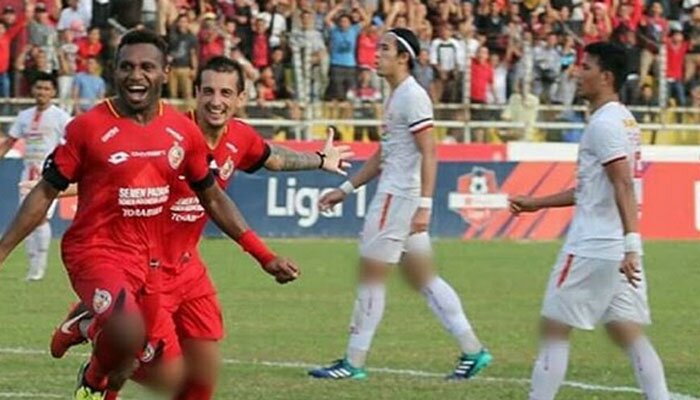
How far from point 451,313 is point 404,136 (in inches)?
50.7

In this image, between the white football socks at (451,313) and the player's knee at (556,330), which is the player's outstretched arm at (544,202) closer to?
the player's knee at (556,330)

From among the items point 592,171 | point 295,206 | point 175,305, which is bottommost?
point 295,206

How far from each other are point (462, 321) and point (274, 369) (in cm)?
138

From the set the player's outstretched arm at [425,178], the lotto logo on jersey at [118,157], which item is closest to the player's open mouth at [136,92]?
the lotto logo on jersey at [118,157]

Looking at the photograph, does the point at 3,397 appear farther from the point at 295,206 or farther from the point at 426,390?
the point at 295,206

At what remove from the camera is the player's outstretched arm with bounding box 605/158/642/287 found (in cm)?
1028

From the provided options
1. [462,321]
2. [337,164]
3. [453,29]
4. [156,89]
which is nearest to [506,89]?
[453,29]

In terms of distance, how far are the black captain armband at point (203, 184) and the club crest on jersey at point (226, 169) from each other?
882mm

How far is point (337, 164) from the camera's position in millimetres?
11789

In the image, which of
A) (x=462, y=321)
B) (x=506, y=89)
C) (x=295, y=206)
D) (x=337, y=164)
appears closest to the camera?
(x=337, y=164)

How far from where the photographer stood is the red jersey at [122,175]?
9.65m

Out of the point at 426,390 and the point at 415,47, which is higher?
the point at 415,47

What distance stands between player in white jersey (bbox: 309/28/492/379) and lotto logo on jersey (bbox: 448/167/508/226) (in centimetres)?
1552

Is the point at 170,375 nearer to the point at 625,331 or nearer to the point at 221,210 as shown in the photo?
the point at 221,210
